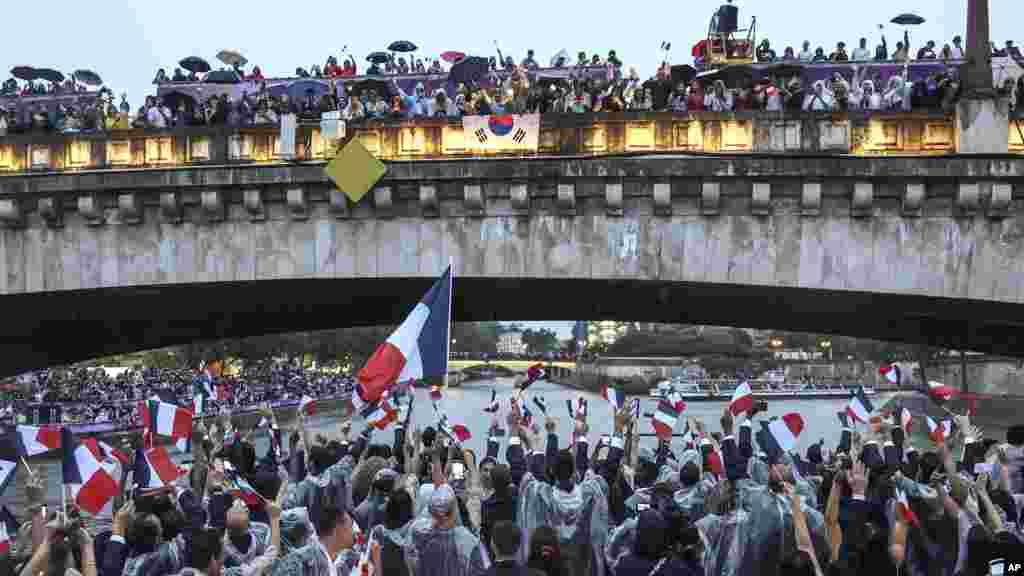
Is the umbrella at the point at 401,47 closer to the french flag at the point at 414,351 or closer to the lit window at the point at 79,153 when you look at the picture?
the lit window at the point at 79,153

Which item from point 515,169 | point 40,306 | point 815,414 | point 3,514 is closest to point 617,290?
point 515,169

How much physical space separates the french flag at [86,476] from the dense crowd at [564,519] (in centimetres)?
57

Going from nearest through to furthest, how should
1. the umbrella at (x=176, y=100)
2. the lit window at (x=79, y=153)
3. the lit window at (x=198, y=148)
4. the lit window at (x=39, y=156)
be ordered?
the lit window at (x=198, y=148) < the lit window at (x=79, y=153) < the lit window at (x=39, y=156) < the umbrella at (x=176, y=100)

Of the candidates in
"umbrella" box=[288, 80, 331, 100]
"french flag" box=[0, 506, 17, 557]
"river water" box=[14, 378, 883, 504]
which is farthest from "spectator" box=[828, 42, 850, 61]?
"french flag" box=[0, 506, 17, 557]

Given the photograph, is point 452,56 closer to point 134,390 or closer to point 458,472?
point 458,472

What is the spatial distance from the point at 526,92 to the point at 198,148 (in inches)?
291

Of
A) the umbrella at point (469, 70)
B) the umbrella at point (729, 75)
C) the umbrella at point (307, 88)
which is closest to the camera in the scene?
the umbrella at point (729, 75)

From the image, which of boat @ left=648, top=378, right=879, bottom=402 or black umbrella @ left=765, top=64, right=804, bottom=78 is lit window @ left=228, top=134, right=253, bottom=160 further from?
boat @ left=648, top=378, right=879, bottom=402

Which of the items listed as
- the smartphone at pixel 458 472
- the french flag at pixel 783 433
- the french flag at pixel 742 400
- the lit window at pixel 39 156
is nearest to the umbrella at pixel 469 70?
the lit window at pixel 39 156

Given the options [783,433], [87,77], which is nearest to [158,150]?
[87,77]

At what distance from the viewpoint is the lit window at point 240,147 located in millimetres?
26578

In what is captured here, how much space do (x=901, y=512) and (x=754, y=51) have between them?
2100 cm

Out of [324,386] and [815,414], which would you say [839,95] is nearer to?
[815,414]

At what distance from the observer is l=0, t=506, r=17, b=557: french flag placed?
10.6 m
